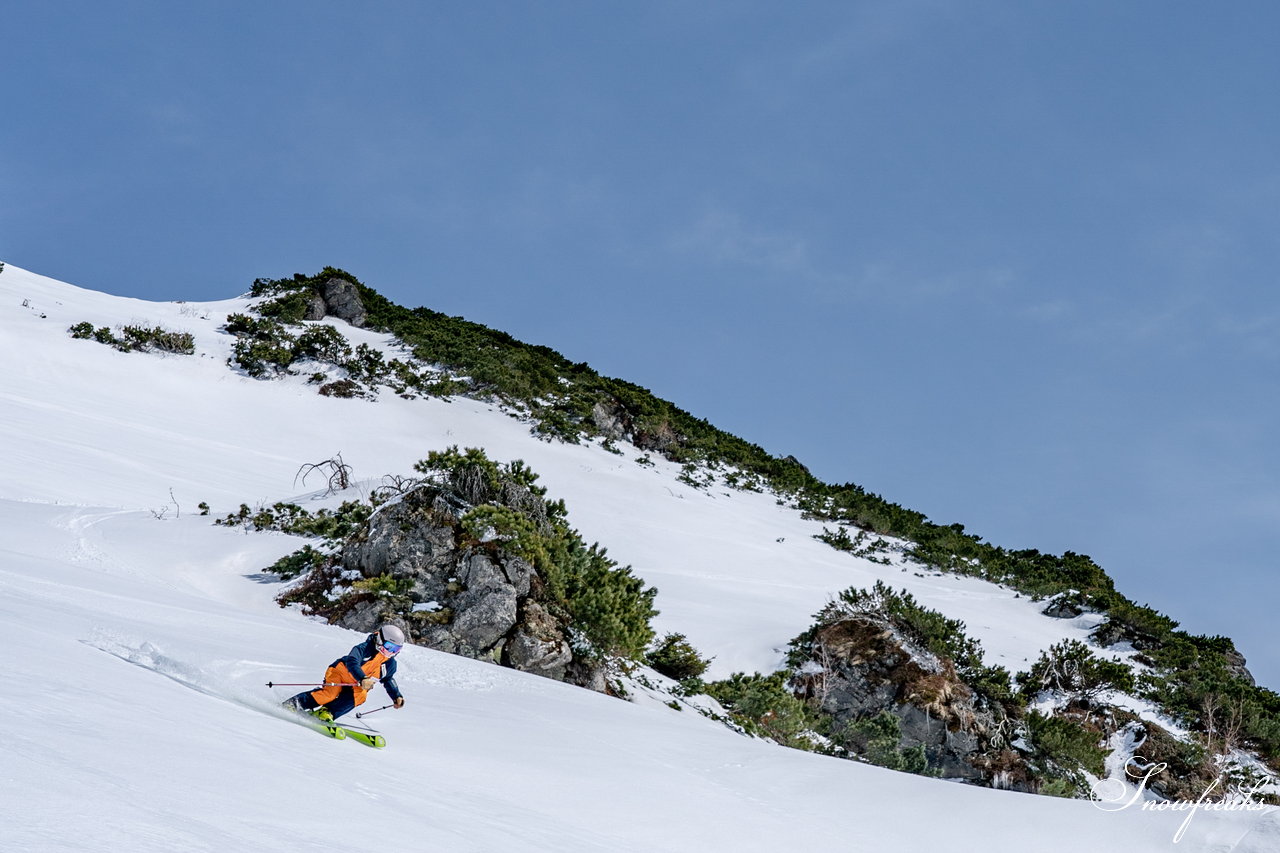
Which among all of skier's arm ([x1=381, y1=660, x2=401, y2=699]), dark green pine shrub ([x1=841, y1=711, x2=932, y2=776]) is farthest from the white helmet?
dark green pine shrub ([x1=841, y1=711, x2=932, y2=776])

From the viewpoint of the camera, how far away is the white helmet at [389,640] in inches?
238

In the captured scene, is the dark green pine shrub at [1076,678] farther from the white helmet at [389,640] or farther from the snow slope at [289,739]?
the white helmet at [389,640]

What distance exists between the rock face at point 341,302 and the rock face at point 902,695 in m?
31.7

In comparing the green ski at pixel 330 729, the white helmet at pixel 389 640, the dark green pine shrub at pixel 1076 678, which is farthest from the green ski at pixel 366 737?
the dark green pine shrub at pixel 1076 678

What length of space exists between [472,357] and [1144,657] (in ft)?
97.8

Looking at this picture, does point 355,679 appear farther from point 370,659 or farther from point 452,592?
point 452,592

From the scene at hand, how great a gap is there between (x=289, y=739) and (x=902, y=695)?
40.3 ft

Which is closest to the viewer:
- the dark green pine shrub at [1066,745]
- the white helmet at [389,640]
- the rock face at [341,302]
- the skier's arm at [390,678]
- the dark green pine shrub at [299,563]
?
the white helmet at [389,640]

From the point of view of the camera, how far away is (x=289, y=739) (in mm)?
4887

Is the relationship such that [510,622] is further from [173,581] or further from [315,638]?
[173,581]

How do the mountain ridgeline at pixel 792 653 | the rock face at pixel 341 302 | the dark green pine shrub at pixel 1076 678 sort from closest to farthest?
the mountain ridgeline at pixel 792 653 → the dark green pine shrub at pixel 1076 678 → the rock face at pixel 341 302

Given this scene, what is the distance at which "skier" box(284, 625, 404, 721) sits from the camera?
5855 mm

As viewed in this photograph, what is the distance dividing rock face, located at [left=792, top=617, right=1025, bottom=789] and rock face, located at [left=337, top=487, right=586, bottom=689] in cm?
557

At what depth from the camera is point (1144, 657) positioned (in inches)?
909
